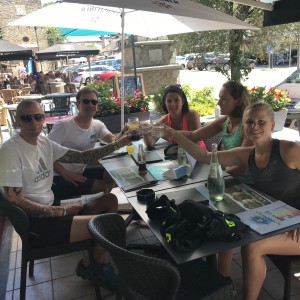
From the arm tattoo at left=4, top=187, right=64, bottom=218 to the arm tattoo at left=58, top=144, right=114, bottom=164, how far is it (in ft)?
2.34

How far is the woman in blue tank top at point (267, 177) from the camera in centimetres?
181

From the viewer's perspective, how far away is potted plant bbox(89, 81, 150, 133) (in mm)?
5246

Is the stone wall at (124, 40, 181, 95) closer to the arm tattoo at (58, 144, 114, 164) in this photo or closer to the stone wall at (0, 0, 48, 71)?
the arm tattoo at (58, 144, 114, 164)

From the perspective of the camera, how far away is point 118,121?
17.4 feet

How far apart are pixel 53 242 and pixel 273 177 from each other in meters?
1.47

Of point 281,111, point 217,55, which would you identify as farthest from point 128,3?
point 217,55

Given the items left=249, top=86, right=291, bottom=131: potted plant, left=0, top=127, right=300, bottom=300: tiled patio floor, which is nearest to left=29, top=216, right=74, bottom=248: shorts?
left=0, top=127, right=300, bottom=300: tiled patio floor

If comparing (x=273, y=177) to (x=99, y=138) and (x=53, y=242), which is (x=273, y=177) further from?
(x=99, y=138)

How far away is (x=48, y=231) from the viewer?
2.04 meters

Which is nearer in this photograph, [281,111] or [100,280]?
[100,280]

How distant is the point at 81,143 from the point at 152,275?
2098 mm

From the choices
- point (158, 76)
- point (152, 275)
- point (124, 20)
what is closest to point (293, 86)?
point (158, 76)

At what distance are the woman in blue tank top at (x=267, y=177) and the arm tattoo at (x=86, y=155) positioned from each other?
1247 millimetres

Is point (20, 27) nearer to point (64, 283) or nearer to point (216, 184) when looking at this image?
point (64, 283)
